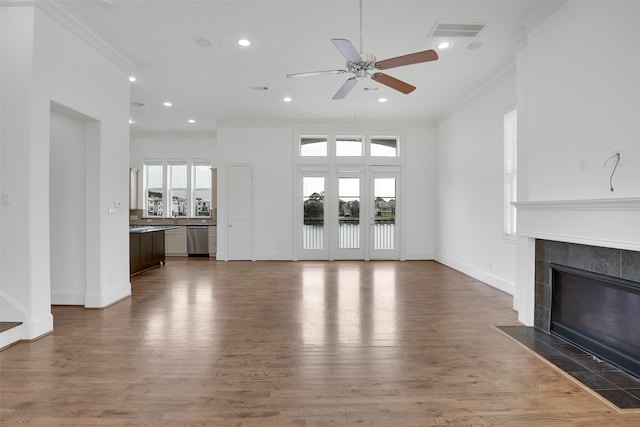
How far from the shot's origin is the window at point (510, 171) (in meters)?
5.14

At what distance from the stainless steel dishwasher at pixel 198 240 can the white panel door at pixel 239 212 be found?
107 cm

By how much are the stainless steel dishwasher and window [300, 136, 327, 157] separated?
130 inches

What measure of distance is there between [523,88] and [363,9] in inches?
80.9

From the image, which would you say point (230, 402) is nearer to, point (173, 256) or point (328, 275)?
point (328, 275)

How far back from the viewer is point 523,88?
4.04 m

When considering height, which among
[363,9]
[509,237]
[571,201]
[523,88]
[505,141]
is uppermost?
[363,9]

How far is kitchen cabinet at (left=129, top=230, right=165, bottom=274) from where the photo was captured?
6480 mm

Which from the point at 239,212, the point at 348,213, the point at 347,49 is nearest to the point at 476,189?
the point at 348,213

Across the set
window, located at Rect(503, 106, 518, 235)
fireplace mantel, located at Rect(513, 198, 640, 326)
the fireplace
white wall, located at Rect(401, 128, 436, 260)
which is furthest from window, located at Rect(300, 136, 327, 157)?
the fireplace

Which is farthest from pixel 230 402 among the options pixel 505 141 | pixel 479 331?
pixel 505 141

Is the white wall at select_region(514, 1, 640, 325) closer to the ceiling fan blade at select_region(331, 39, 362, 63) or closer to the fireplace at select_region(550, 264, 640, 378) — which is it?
the fireplace at select_region(550, 264, 640, 378)

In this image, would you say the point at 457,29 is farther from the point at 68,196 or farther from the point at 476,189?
the point at 68,196

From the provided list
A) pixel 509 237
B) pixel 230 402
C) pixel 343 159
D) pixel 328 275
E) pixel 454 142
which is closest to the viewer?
pixel 230 402

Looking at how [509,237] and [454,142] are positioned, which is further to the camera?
[454,142]
